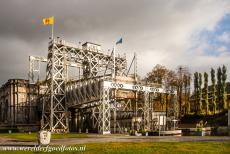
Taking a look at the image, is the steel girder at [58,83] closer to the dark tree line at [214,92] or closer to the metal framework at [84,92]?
the metal framework at [84,92]

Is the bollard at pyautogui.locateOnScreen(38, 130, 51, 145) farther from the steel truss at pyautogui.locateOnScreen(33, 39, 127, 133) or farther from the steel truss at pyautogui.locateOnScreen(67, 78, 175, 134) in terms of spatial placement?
the steel truss at pyautogui.locateOnScreen(33, 39, 127, 133)

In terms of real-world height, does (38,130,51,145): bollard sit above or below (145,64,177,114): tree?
below

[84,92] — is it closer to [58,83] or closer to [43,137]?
[58,83]

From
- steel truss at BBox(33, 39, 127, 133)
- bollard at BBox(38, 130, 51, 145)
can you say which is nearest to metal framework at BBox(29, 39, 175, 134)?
steel truss at BBox(33, 39, 127, 133)

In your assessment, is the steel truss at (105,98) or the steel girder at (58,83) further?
the steel girder at (58,83)

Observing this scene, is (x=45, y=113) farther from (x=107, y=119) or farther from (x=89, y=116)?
(x=107, y=119)

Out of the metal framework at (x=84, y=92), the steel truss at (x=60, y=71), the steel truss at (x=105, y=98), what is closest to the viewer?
the steel truss at (x=105, y=98)

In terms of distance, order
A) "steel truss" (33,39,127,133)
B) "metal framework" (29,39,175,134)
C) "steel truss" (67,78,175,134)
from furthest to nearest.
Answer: "steel truss" (33,39,127,133) → "metal framework" (29,39,175,134) → "steel truss" (67,78,175,134)

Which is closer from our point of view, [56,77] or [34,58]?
[56,77]

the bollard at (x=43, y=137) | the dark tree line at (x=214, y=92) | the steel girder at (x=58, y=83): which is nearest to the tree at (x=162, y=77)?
the dark tree line at (x=214, y=92)

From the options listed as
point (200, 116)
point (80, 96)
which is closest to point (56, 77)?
point (80, 96)

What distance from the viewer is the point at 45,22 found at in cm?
6781

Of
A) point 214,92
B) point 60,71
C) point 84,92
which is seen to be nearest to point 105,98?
point 84,92

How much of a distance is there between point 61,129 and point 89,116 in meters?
9.28
